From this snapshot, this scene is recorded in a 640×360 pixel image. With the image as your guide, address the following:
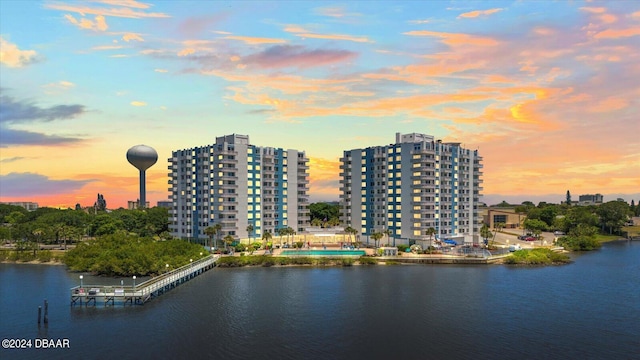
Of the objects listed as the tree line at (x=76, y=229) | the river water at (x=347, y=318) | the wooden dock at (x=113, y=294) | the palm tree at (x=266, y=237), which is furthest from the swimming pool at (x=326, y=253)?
the tree line at (x=76, y=229)

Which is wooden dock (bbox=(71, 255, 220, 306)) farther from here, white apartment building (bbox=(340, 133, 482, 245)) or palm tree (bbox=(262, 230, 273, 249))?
white apartment building (bbox=(340, 133, 482, 245))

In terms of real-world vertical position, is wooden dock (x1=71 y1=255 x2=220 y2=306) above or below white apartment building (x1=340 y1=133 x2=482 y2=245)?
below

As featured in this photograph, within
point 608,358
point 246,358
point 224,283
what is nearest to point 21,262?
point 224,283

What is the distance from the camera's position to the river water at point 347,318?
5859 cm

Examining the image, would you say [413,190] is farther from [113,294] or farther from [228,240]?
[113,294]

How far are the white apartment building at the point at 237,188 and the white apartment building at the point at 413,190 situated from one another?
19466 mm

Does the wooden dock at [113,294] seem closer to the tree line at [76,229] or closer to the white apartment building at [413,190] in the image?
the tree line at [76,229]

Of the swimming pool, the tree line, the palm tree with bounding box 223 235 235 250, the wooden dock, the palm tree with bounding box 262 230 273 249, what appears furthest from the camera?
the tree line

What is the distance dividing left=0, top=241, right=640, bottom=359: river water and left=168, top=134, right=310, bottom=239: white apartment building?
47.0m

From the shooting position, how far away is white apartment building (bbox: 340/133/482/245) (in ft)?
503

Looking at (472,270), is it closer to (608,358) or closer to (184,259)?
(608,358)

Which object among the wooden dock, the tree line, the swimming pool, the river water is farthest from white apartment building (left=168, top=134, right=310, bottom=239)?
the wooden dock

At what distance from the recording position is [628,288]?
96188 millimetres

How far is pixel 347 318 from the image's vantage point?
72.2 m
